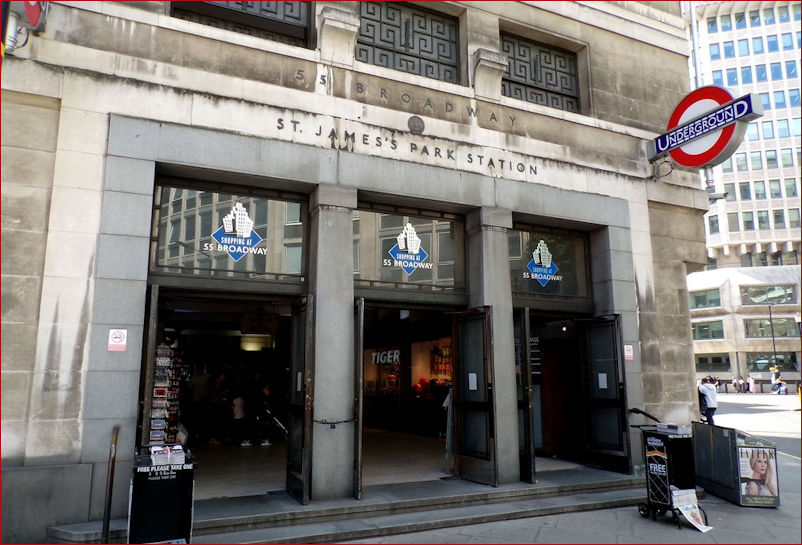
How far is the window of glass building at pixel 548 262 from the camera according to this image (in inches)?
433

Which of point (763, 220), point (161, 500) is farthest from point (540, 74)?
point (763, 220)

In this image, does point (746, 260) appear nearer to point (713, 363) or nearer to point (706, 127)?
point (713, 363)

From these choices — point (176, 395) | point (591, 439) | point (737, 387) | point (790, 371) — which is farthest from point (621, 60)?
point (790, 371)

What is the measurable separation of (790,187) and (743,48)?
17347mm

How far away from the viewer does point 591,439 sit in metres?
11.2

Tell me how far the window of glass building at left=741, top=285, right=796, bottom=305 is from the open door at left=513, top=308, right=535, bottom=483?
59.3 metres

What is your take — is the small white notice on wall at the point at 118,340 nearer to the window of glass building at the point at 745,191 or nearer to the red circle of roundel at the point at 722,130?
the red circle of roundel at the point at 722,130

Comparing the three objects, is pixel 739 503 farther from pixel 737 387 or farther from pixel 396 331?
pixel 737 387

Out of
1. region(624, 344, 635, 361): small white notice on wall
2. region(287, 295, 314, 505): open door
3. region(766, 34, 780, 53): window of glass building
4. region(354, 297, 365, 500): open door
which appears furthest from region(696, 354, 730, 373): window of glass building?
region(287, 295, 314, 505): open door

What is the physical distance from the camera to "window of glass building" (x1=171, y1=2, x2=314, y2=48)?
29.9 ft

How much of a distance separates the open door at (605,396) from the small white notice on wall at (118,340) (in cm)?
833

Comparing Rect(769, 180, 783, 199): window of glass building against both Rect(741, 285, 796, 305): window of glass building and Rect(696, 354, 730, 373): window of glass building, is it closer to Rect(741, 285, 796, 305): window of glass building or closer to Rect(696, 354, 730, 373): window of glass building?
Rect(741, 285, 796, 305): window of glass building

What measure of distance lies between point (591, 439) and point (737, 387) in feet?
149

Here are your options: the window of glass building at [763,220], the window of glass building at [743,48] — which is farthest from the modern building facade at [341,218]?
the window of glass building at [743,48]
